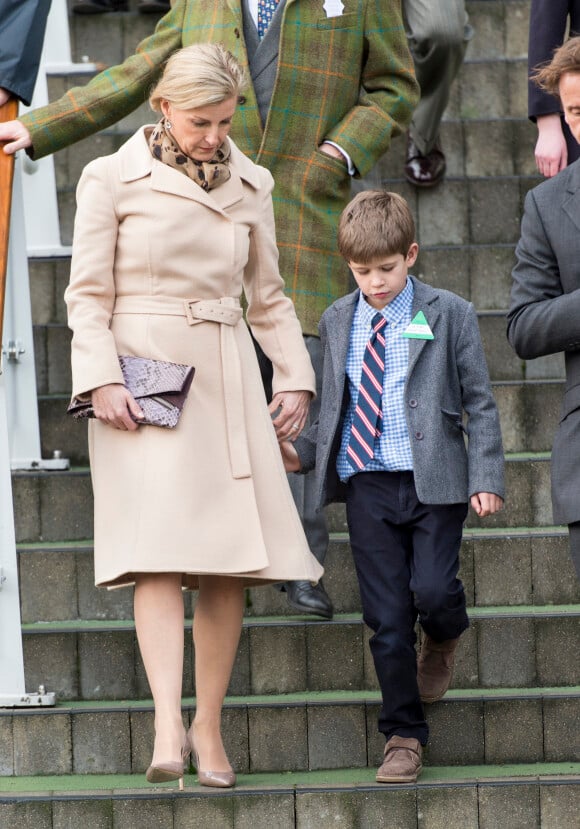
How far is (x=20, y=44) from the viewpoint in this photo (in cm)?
480

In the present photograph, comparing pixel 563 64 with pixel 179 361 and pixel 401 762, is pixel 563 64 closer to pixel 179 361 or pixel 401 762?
pixel 179 361

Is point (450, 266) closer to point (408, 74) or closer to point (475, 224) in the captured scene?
point (475, 224)

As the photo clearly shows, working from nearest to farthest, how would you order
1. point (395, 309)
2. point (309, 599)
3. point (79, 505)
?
point (395, 309) → point (309, 599) → point (79, 505)

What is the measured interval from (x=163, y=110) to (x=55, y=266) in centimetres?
207

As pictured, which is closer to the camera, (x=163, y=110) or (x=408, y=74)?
(x=163, y=110)

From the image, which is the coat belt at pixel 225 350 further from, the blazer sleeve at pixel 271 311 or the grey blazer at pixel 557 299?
the grey blazer at pixel 557 299

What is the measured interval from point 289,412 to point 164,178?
0.73 meters

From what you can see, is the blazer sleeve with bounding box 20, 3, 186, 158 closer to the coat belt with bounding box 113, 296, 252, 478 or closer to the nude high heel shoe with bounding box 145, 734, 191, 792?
the coat belt with bounding box 113, 296, 252, 478

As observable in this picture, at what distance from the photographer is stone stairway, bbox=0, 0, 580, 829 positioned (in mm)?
4168

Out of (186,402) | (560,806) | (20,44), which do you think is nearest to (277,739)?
(560,806)

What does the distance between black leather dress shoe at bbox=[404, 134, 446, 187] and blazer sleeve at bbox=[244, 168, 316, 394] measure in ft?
7.13

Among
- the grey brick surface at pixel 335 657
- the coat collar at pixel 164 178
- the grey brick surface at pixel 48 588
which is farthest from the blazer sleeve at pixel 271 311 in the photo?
the grey brick surface at pixel 48 588

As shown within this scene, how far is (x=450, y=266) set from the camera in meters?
6.21

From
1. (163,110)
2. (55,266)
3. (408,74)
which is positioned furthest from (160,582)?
(55,266)
